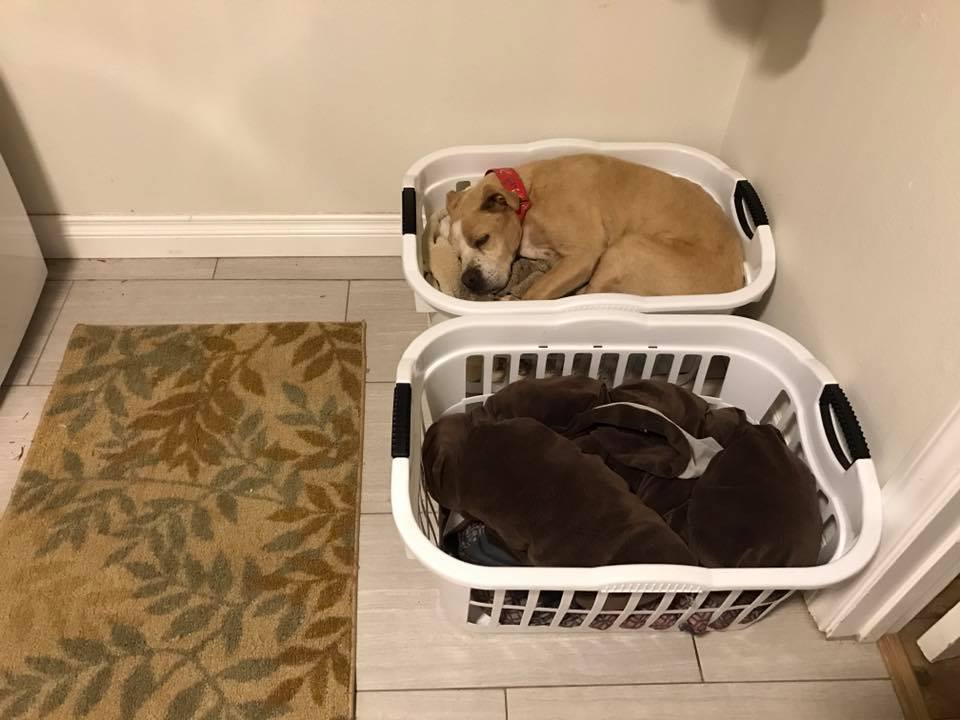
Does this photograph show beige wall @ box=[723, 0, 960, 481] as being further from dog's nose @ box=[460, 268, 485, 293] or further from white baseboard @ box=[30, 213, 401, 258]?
white baseboard @ box=[30, 213, 401, 258]

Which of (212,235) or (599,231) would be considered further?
(212,235)

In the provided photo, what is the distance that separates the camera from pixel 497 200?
1346 millimetres

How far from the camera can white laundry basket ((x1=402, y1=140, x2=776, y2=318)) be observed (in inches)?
47.9

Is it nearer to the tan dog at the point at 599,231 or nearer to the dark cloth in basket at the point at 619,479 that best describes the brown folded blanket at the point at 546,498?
the dark cloth in basket at the point at 619,479

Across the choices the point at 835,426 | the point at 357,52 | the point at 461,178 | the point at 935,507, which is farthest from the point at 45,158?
the point at 935,507

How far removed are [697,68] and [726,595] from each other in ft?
3.19

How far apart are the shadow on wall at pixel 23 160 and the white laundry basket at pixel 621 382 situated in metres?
0.97

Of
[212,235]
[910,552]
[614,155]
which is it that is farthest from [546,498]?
[212,235]

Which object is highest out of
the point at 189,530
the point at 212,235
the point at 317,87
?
the point at 317,87

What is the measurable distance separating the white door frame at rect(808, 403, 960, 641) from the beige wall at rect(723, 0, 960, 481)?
3 cm

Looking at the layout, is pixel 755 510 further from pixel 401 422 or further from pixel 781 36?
pixel 781 36

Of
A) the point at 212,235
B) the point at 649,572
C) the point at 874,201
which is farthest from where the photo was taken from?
the point at 212,235

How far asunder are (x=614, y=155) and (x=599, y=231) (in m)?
0.21

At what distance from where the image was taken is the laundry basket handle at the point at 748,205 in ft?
4.34
